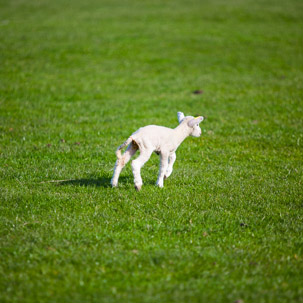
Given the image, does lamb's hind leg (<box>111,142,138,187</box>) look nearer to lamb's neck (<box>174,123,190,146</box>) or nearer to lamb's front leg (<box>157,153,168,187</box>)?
lamb's front leg (<box>157,153,168,187</box>)

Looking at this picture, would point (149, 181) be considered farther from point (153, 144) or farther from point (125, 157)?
point (153, 144)

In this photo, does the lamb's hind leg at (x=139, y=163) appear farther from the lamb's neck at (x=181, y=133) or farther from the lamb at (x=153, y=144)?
the lamb's neck at (x=181, y=133)

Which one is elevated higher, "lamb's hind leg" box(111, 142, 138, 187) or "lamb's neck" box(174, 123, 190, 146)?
"lamb's neck" box(174, 123, 190, 146)

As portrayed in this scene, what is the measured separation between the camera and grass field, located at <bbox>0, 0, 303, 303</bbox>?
14.6 feet

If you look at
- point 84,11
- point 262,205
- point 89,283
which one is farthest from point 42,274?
point 84,11

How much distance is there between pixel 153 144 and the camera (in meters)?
6.25

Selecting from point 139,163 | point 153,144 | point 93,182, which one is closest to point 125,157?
point 139,163

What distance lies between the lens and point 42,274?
4480 millimetres

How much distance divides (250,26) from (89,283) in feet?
86.5

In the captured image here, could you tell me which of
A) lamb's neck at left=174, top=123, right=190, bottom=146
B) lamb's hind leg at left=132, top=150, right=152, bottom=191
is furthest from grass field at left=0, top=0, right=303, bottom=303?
lamb's neck at left=174, top=123, right=190, bottom=146

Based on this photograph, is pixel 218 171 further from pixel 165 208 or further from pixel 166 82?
pixel 166 82

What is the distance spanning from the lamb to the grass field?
45 centimetres

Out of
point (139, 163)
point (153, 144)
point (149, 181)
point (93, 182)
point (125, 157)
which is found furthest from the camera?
point (149, 181)

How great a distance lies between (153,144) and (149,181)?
1.24 metres
